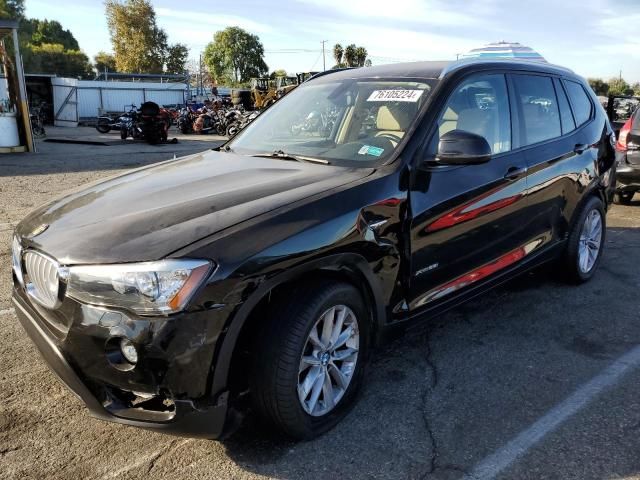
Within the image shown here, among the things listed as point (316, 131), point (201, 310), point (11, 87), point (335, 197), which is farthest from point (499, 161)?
point (11, 87)

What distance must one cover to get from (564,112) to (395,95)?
1.83 meters

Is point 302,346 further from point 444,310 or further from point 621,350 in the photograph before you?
point 621,350

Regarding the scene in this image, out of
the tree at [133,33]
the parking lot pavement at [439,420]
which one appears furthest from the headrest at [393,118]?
the tree at [133,33]

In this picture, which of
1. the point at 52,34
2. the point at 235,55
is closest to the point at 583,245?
the point at 235,55

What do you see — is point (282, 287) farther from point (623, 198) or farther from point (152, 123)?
point (152, 123)

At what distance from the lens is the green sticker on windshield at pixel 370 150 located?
311cm

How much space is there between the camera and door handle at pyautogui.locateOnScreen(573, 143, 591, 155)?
4449 mm

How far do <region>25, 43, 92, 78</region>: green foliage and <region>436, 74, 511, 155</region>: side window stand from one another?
247ft

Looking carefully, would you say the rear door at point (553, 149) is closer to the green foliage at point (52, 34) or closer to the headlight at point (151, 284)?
the headlight at point (151, 284)

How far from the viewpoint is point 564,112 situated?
448 centimetres

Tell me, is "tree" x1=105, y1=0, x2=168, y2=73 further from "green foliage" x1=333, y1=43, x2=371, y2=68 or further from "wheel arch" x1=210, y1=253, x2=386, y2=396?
"wheel arch" x1=210, y1=253, x2=386, y2=396

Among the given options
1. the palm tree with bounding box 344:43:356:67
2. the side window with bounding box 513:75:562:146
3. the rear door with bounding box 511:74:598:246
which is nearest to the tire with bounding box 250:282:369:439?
the rear door with bounding box 511:74:598:246

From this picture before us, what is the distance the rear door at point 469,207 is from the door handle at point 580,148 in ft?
3.08

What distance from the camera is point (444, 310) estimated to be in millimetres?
3311
